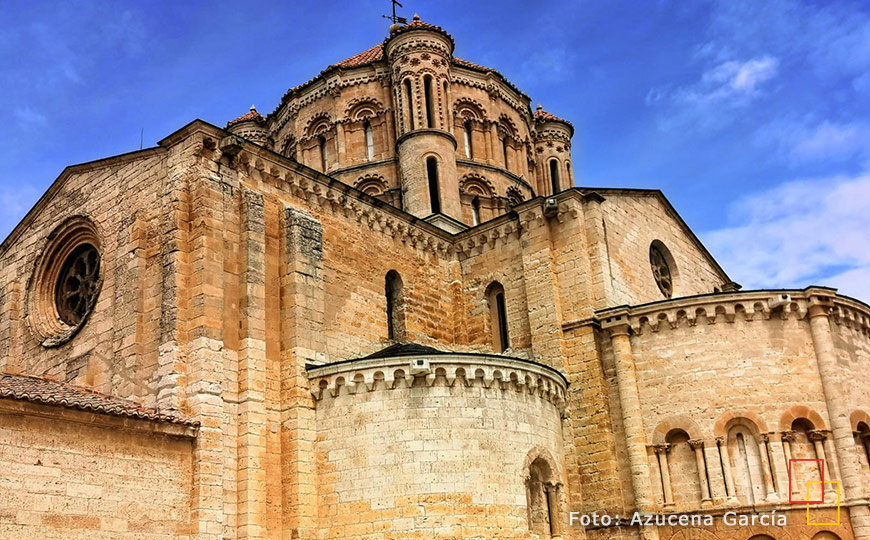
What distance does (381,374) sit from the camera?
55.0 feet

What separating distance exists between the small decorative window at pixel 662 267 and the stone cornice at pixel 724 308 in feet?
12.8

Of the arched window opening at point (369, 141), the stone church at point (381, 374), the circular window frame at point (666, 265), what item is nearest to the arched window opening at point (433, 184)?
the arched window opening at point (369, 141)

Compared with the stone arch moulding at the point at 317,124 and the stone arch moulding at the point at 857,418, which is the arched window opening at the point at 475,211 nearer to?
the stone arch moulding at the point at 317,124

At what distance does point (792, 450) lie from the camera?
719 inches

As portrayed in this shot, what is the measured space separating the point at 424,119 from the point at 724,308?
11.4 meters

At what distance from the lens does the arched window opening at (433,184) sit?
84.1 feet

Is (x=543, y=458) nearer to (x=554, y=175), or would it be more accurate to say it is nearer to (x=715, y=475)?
(x=715, y=475)

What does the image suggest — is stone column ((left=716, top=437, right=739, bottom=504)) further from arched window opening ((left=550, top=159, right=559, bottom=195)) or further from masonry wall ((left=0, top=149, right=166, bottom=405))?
arched window opening ((left=550, top=159, right=559, bottom=195))

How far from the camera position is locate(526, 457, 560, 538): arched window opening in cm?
1731

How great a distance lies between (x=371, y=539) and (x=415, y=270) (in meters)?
7.90

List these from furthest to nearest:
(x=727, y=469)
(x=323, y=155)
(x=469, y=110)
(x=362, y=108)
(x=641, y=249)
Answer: (x=469, y=110)
(x=323, y=155)
(x=362, y=108)
(x=641, y=249)
(x=727, y=469)

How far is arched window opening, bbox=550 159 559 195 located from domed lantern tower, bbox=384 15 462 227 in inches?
237

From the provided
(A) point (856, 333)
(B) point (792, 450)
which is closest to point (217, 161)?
(B) point (792, 450)

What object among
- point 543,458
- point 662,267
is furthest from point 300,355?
point 662,267
